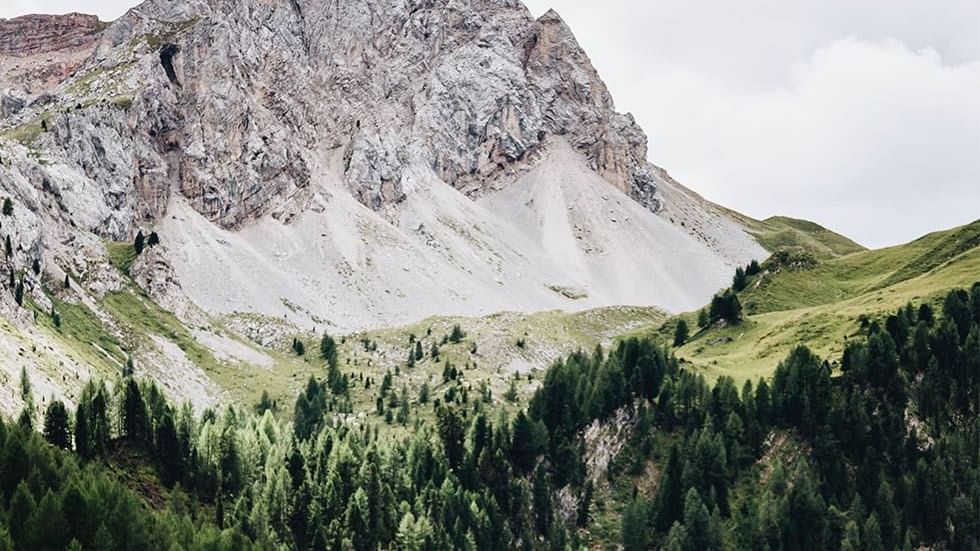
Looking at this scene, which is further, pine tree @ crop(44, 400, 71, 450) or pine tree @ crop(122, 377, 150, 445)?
pine tree @ crop(122, 377, 150, 445)

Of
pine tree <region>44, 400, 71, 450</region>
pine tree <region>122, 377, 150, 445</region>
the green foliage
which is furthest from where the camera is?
the green foliage

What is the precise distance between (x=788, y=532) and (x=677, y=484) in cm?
1738

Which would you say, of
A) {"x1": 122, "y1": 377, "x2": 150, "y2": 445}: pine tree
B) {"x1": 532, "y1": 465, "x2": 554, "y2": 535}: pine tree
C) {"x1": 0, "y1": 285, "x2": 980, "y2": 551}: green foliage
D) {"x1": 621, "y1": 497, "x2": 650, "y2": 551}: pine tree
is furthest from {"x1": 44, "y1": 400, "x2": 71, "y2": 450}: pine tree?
{"x1": 621, "y1": 497, "x2": 650, "y2": 551}: pine tree

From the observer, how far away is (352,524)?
145500 mm

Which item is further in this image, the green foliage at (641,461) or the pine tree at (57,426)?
the green foliage at (641,461)

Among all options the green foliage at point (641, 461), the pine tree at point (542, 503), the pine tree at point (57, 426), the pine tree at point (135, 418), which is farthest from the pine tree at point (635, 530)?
the pine tree at point (57, 426)

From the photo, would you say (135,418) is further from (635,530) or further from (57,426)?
(635,530)

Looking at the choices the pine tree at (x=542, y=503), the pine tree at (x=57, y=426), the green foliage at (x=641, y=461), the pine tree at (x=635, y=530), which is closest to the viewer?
the pine tree at (x=57, y=426)

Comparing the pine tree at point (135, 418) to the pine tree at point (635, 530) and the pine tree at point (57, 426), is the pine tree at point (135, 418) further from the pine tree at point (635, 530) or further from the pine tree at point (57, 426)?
the pine tree at point (635, 530)

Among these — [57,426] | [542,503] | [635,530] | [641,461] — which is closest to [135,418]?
[57,426]

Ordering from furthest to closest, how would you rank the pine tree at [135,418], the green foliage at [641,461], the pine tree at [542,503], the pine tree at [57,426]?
1. the pine tree at [542,503]
2. the green foliage at [641,461]
3. the pine tree at [135,418]
4. the pine tree at [57,426]

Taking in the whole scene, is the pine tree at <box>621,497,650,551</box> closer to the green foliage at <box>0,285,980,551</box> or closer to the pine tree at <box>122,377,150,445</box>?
the green foliage at <box>0,285,980,551</box>

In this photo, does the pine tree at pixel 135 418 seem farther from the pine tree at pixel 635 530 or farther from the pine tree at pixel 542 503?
the pine tree at pixel 635 530

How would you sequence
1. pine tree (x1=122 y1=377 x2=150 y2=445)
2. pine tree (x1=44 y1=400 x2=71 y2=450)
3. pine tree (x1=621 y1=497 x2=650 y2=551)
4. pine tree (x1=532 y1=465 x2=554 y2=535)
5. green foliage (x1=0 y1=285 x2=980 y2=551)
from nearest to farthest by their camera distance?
pine tree (x1=44 y1=400 x2=71 y2=450)
pine tree (x1=122 y1=377 x2=150 y2=445)
green foliage (x1=0 y1=285 x2=980 y2=551)
pine tree (x1=621 y1=497 x2=650 y2=551)
pine tree (x1=532 y1=465 x2=554 y2=535)
